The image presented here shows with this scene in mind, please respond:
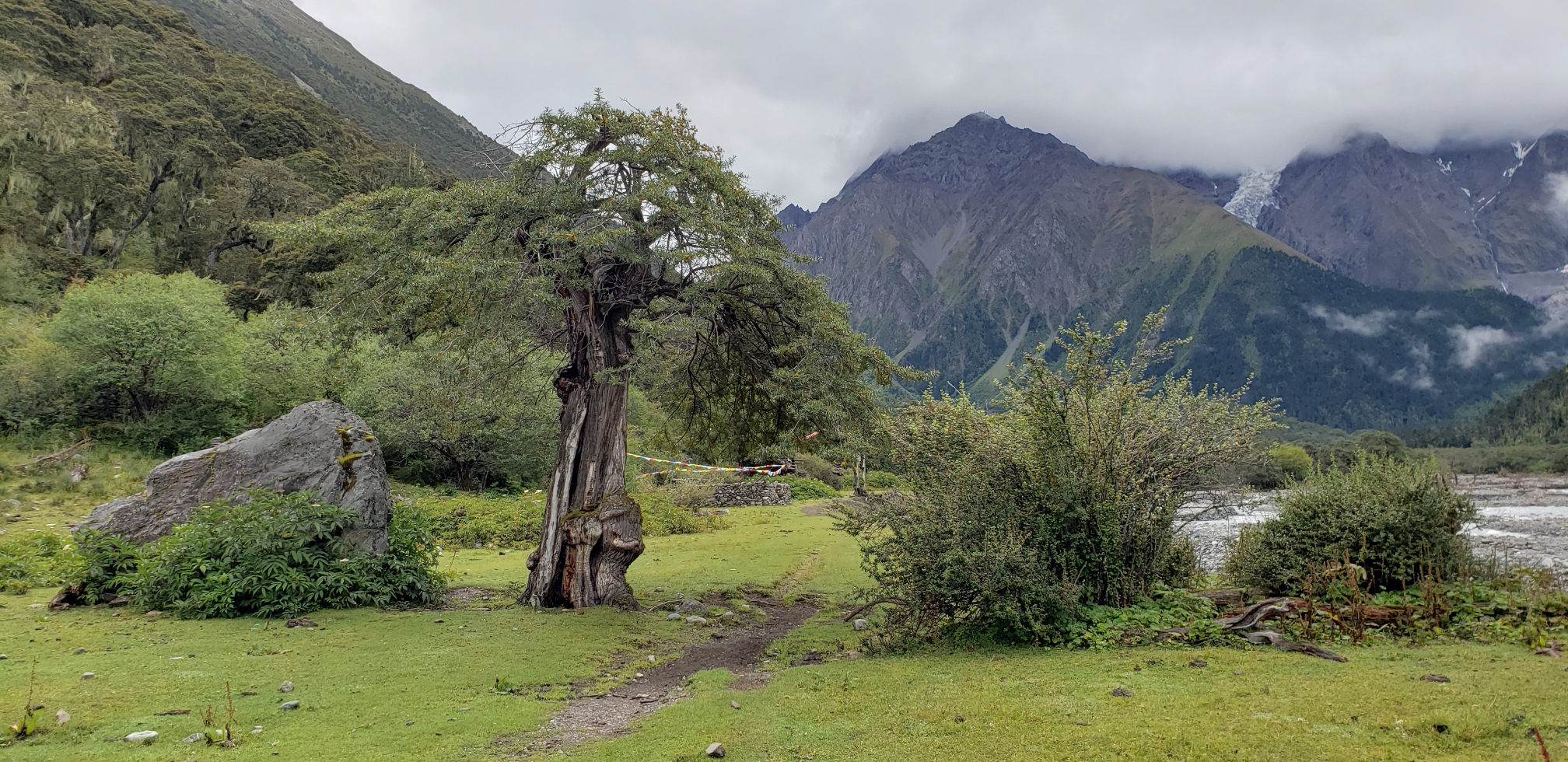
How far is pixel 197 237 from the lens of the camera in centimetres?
4678

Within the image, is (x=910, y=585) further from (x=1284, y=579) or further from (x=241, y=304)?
(x=241, y=304)

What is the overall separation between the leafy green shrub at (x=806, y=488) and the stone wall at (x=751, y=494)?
1.61 meters

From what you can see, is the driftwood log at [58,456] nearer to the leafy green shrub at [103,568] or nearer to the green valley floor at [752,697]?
the leafy green shrub at [103,568]

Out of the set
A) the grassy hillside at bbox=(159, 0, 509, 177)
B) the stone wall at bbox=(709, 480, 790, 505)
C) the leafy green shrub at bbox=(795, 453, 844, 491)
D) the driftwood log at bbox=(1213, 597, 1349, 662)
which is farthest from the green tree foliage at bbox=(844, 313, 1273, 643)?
the grassy hillside at bbox=(159, 0, 509, 177)

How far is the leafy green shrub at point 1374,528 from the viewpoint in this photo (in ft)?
32.6

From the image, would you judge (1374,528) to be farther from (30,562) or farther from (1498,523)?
(1498,523)

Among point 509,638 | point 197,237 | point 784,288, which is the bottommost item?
point 509,638

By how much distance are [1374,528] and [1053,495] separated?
4588 mm

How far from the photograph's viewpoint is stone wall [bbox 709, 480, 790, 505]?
31.9m

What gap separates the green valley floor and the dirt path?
0.49 feet

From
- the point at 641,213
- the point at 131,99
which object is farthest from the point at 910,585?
the point at 131,99

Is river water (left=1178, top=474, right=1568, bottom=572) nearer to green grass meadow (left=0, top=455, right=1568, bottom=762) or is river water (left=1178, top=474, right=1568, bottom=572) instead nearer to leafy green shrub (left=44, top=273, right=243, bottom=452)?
green grass meadow (left=0, top=455, right=1568, bottom=762)

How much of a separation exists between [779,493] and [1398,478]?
24570 mm

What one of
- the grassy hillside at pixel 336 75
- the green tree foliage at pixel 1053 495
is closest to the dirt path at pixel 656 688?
the green tree foliage at pixel 1053 495
